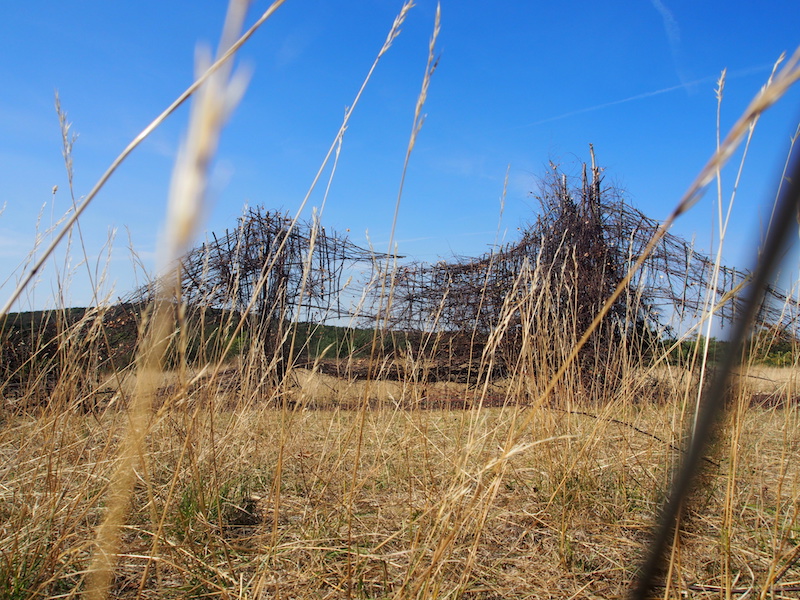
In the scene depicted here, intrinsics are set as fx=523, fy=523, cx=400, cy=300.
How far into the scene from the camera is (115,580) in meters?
1.56

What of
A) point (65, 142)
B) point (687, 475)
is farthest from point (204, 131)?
point (65, 142)

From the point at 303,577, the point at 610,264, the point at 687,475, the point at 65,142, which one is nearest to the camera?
the point at 687,475

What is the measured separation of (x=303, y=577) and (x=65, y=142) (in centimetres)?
126

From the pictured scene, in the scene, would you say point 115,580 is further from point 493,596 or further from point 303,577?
point 493,596

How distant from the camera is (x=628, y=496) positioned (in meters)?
2.17

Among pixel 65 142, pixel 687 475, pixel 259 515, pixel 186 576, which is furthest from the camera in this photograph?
pixel 259 515

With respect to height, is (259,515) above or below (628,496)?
below

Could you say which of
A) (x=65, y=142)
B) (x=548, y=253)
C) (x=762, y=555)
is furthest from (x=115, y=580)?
(x=548, y=253)

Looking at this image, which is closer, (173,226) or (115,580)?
(173,226)

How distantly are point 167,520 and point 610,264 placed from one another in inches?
203

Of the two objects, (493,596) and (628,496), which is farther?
(628,496)

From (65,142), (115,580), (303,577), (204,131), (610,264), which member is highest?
(610,264)

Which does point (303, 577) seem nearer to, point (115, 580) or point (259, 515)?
point (115, 580)

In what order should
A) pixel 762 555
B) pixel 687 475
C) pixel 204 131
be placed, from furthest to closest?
pixel 762 555
pixel 204 131
pixel 687 475
